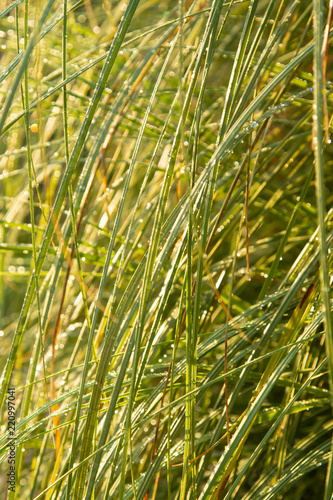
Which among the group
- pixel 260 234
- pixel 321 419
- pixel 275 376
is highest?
pixel 260 234

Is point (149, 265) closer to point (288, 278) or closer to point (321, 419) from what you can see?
point (288, 278)

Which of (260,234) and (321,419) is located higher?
(260,234)

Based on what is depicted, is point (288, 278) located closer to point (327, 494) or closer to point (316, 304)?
point (316, 304)

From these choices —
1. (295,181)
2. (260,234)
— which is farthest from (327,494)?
(260,234)

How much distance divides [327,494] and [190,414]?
0.36 ft

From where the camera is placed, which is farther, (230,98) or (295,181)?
(295,181)

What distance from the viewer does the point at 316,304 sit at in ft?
1.42

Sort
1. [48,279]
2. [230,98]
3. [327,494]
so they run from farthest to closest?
[48,279] < [230,98] < [327,494]

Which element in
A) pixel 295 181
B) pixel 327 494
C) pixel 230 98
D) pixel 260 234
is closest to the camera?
pixel 327 494

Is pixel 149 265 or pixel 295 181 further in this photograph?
pixel 295 181

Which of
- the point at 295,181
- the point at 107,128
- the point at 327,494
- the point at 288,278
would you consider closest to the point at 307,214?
the point at 295,181

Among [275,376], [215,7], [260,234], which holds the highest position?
[215,7]

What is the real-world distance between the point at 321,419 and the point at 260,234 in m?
0.36

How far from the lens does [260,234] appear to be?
0.85 metres
